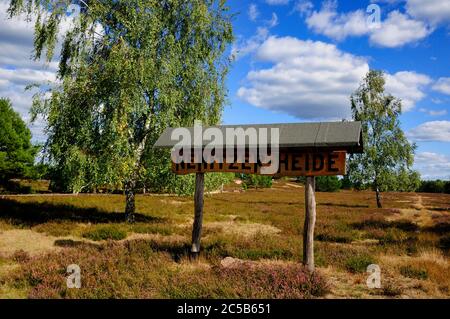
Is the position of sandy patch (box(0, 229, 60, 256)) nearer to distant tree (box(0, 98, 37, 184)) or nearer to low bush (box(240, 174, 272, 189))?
distant tree (box(0, 98, 37, 184))

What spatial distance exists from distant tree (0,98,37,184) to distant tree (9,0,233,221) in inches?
750

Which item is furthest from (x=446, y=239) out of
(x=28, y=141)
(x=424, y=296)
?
(x=28, y=141)

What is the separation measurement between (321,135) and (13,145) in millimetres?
33211

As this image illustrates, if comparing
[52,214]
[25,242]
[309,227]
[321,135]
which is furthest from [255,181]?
[321,135]

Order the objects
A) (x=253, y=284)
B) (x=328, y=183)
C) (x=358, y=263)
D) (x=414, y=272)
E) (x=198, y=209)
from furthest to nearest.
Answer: (x=328, y=183)
(x=198, y=209)
(x=358, y=263)
(x=414, y=272)
(x=253, y=284)

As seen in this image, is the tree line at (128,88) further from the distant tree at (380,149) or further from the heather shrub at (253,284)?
the distant tree at (380,149)

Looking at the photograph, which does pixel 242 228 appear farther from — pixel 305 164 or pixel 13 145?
pixel 13 145

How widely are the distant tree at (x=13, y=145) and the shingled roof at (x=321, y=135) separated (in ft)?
99.4

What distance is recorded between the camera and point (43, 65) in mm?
16922

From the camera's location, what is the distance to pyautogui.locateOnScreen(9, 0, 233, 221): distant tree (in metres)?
15.9

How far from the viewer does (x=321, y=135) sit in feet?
29.0

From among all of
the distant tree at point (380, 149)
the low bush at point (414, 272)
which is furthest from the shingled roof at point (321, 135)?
the distant tree at point (380, 149)

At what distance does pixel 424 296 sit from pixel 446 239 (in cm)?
968
